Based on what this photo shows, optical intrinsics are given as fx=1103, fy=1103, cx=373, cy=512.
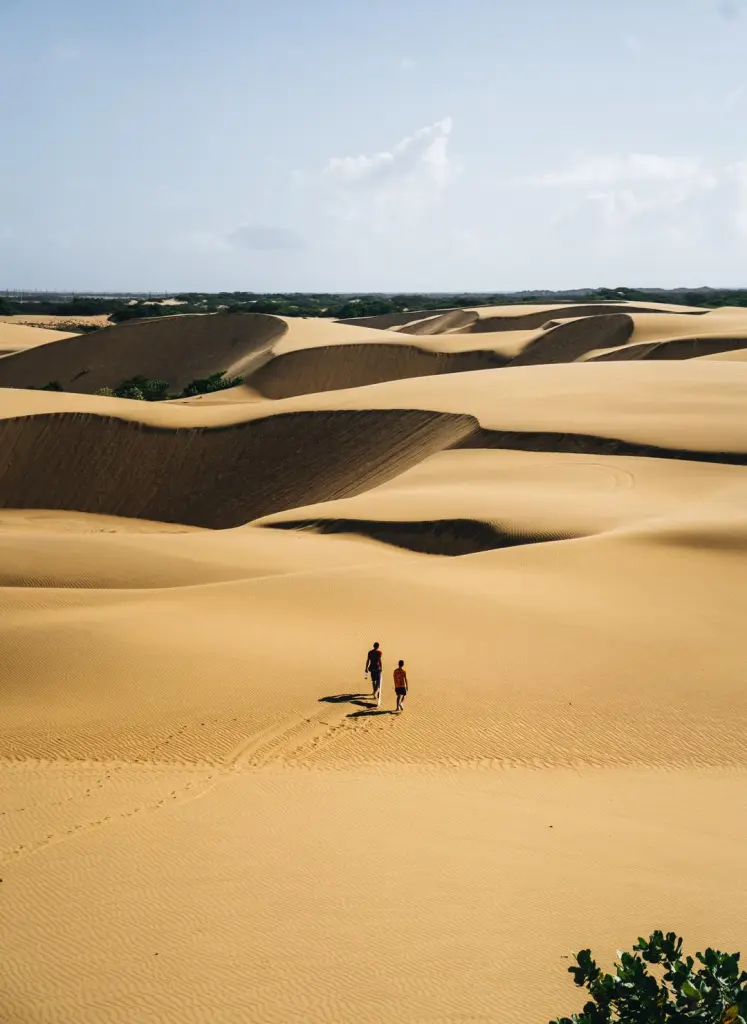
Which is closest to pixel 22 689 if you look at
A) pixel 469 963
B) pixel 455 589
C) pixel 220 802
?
pixel 220 802

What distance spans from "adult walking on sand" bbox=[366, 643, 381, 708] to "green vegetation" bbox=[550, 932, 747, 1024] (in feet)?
22.5

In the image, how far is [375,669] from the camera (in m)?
11.9

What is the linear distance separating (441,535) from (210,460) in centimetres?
1726

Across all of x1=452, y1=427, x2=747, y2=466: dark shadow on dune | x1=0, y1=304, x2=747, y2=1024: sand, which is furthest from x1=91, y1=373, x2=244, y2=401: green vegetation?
x1=0, y1=304, x2=747, y2=1024: sand

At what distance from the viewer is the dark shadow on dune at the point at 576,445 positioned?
25.8 metres

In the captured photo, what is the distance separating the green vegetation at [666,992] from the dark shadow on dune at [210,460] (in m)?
25.2

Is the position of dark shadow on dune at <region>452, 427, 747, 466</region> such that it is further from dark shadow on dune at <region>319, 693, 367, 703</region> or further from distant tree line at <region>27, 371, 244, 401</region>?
distant tree line at <region>27, 371, 244, 401</region>

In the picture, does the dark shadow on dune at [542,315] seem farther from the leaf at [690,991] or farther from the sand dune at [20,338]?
the leaf at [690,991]

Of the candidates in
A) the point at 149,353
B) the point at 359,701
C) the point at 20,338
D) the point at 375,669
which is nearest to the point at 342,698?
the point at 359,701

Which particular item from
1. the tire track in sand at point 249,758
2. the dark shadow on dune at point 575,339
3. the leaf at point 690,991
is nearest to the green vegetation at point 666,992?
the leaf at point 690,991

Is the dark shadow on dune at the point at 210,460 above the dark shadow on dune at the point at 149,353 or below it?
below

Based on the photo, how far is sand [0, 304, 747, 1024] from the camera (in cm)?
654

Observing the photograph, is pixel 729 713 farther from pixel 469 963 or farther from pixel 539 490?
pixel 539 490

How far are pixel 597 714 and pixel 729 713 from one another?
4.59ft
